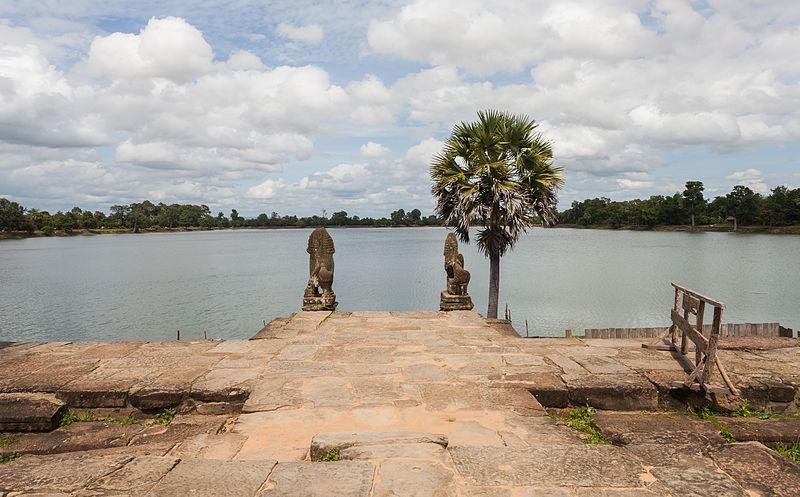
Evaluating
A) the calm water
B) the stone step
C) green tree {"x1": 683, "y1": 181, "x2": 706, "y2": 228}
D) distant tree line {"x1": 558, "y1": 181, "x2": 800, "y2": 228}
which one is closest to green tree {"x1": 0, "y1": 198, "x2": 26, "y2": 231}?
the calm water

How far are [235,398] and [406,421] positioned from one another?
1722 millimetres

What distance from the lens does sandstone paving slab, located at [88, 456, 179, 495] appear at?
9.23 ft

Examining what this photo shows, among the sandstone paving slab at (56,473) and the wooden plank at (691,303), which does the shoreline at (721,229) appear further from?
the sandstone paving slab at (56,473)

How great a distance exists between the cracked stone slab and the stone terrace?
12mm

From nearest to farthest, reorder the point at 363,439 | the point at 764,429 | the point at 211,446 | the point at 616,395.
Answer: the point at 363,439
the point at 211,446
the point at 764,429
the point at 616,395

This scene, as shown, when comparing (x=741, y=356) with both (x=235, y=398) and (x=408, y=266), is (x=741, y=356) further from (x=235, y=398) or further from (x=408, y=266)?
(x=408, y=266)

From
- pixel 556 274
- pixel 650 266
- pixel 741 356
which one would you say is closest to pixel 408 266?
pixel 556 274

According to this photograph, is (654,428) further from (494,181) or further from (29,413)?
(494,181)

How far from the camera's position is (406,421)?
13.1 feet

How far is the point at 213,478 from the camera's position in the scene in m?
2.92

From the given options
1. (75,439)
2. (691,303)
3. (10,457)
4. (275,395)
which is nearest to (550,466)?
(275,395)

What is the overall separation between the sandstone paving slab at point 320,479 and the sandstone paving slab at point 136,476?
684 mm

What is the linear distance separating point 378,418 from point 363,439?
614 millimetres

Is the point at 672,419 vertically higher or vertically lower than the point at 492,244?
lower
